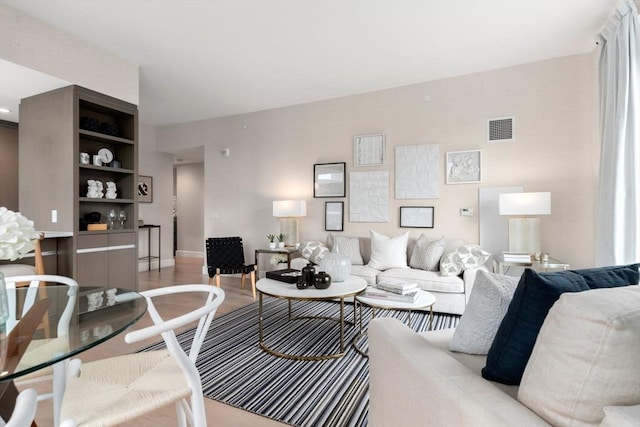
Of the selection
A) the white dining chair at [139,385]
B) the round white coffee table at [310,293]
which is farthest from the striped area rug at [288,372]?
the white dining chair at [139,385]

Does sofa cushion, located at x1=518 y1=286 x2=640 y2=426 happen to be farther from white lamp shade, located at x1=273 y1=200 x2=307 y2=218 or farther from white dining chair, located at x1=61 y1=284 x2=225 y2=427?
white lamp shade, located at x1=273 y1=200 x2=307 y2=218

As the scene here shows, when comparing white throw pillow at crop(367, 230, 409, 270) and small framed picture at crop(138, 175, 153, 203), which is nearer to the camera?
white throw pillow at crop(367, 230, 409, 270)

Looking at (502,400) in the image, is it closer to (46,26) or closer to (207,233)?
(46,26)

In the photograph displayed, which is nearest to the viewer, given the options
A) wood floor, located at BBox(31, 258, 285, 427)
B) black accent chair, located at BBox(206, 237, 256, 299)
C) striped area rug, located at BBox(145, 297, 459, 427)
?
wood floor, located at BBox(31, 258, 285, 427)

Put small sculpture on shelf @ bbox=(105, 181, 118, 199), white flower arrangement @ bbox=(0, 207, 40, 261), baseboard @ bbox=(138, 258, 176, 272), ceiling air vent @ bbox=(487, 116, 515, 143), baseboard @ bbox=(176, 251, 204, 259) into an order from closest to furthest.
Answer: white flower arrangement @ bbox=(0, 207, 40, 261) < small sculpture on shelf @ bbox=(105, 181, 118, 199) < ceiling air vent @ bbox=(487, 116, 515, 143) < baseboard @ bbox=(138, 258, 176, 272) < baseboard @ bbox=(176, 251, 204, 259)

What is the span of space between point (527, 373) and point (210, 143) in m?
6.01

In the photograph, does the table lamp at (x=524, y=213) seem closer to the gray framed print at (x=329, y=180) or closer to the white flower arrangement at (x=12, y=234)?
the gray framed print at (x=329, y=180)

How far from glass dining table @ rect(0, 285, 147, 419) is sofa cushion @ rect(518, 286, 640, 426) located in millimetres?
1300

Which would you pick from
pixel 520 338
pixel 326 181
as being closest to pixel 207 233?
pixel 326 181

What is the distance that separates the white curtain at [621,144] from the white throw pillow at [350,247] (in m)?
2.51

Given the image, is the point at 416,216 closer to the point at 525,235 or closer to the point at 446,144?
the point at 446,144

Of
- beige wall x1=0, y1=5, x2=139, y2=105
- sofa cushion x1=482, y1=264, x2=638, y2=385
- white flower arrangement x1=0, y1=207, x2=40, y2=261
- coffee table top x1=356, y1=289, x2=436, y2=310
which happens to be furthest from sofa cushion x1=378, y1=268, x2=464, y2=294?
beige wall x1=0, y1=5, x2=139, y2=105

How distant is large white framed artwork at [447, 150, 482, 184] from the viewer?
397cm

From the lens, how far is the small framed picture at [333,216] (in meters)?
4.77
